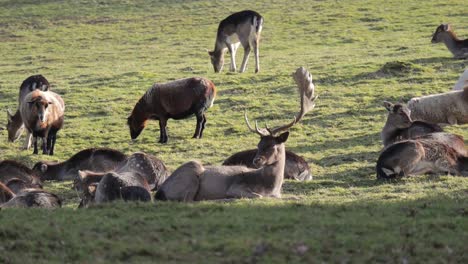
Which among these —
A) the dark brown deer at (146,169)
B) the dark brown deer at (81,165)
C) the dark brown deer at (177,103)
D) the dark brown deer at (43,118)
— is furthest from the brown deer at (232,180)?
the dark brown deer at (177,103)

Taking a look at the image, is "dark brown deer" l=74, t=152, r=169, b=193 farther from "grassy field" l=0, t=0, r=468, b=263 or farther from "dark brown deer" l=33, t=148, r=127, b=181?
"dark brown deer" l=33, t=148, r=127, b=181

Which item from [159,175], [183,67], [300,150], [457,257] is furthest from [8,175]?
[183,67]

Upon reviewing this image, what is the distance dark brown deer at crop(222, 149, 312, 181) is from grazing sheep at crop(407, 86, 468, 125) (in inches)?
217

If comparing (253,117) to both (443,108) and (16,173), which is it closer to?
(443,108)

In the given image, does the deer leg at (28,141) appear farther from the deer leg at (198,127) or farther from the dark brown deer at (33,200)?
the dark brown deer at (33,200)

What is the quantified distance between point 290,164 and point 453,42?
15.6m

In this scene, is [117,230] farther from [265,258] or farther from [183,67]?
[183,67]

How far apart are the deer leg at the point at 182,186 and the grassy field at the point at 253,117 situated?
3.73ft

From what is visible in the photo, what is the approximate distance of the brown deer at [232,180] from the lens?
1243cm

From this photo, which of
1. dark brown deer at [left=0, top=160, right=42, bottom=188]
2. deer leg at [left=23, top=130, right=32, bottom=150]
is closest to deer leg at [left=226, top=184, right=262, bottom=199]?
dark brown deer at [left=0, top=160, right=42, bottom=188]

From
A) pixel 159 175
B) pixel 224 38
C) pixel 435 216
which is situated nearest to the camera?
pixel 435 216

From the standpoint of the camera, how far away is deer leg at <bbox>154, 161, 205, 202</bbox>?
12.4 meters

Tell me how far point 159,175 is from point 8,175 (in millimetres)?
2611

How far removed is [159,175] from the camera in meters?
14.3
